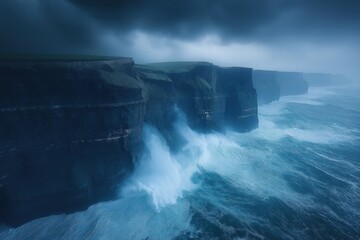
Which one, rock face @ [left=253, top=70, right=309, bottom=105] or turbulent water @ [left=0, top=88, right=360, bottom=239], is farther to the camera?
rock face @ [left=253, top=70, right=309, bottom=105]

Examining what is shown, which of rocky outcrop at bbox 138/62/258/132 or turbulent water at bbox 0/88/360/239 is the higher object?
rocky outcrop at bbox 138/62/258/132

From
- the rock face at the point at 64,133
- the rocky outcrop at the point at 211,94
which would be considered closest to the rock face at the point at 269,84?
the rocky outcrop at the point at 211,94

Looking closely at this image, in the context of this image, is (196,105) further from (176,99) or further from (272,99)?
(272,99)

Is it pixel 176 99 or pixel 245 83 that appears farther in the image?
pixel 245 83

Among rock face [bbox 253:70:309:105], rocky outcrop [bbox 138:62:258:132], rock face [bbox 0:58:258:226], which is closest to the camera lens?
rock face [bbox 0:58:258:226]

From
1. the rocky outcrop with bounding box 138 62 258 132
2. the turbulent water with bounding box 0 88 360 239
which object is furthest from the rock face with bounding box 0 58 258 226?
the rocky outcrop with bounding box 138 62 258 132

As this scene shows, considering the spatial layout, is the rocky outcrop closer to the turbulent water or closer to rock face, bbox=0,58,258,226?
the turbulent water

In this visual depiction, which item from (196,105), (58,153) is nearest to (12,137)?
(58,153)
